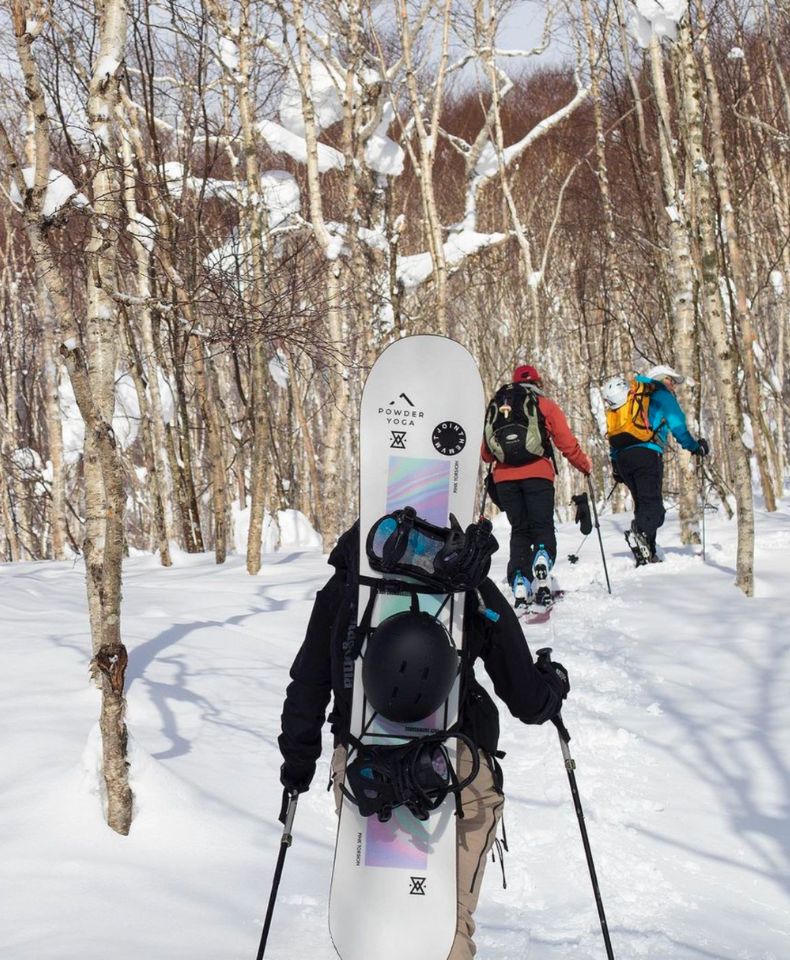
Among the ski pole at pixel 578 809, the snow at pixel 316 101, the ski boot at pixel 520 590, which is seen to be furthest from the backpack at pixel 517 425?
the snow at pixel 316 101

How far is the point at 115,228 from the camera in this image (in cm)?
404

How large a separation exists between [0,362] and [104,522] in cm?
1371

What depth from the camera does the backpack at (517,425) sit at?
22.9 feet

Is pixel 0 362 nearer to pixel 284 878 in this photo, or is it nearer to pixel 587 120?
pixel 587 120

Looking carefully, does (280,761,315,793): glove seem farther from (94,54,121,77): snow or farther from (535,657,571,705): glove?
(94,54,121,77): snow

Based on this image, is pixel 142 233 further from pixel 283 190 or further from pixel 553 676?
pixel 283 190

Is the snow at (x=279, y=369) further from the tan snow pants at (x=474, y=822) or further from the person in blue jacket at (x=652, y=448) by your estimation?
the tan snow pants at (x=474, y=822)

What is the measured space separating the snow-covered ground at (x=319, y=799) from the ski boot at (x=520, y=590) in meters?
0.29

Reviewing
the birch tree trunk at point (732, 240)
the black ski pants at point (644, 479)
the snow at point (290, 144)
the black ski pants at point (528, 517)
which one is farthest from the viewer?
the snow at point (290, 144)

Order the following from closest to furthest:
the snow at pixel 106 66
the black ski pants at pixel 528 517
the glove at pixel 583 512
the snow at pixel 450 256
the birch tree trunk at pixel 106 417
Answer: the birch tree trunk at pixel 106 417 → the snow at pixel 106 66 → the black ski pants at pixel 528 517 → the glove at pixel 583 512 → the snow at pixel 450 256

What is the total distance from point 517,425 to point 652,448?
207 cm

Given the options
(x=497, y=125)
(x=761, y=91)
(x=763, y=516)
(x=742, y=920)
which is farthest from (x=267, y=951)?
(x=761, y=91)

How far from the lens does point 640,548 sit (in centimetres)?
905

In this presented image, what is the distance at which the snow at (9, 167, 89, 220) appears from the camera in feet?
13.1
